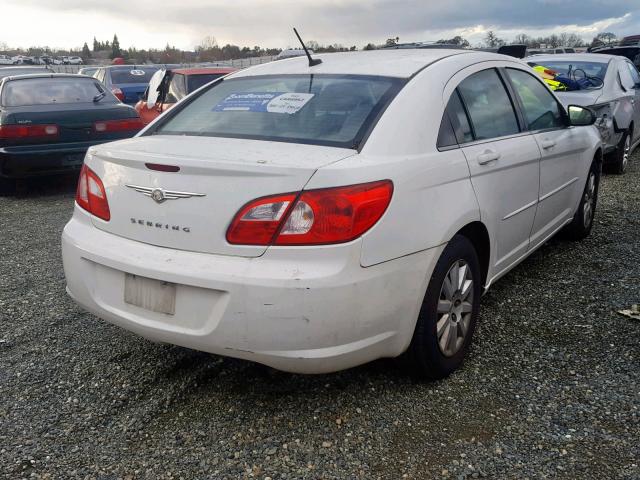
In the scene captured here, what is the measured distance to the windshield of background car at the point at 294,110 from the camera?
108 inches

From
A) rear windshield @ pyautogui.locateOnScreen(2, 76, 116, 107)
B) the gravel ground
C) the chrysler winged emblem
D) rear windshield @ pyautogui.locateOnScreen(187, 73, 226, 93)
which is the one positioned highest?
rear windshield @ pyautogui.locateOnScreen(187, 73, 226, 93)

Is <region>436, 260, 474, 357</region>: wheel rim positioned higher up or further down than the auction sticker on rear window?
further down

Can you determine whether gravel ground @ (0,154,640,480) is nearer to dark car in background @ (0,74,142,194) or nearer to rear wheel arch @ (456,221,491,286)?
rear wheel arch @ (456,221,491,286)

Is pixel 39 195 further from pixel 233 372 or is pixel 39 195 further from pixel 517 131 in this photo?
pixel 517 131

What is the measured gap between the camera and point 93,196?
9.36 feet

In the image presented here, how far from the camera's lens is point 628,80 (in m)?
8.51

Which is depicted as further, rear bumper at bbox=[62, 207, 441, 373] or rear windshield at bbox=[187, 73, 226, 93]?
rear windshield at bbox=[187, 73, 226, 93]

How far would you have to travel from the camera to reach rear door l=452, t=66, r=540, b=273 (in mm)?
3088

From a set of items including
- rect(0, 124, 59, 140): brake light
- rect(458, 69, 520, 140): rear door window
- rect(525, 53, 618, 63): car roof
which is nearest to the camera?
rect(458, 69, 520, 140): rear door window

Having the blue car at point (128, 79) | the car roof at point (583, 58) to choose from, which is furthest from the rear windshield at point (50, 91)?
the car roof at point (583, 58)

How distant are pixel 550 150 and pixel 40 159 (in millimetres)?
5785

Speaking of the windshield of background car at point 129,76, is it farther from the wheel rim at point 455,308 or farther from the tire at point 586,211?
the wheel rim at point 455,308

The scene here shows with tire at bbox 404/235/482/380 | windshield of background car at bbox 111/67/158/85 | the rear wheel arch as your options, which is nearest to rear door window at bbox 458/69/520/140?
the rear wheel arch

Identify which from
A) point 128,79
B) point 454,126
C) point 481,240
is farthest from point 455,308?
point 128,79
